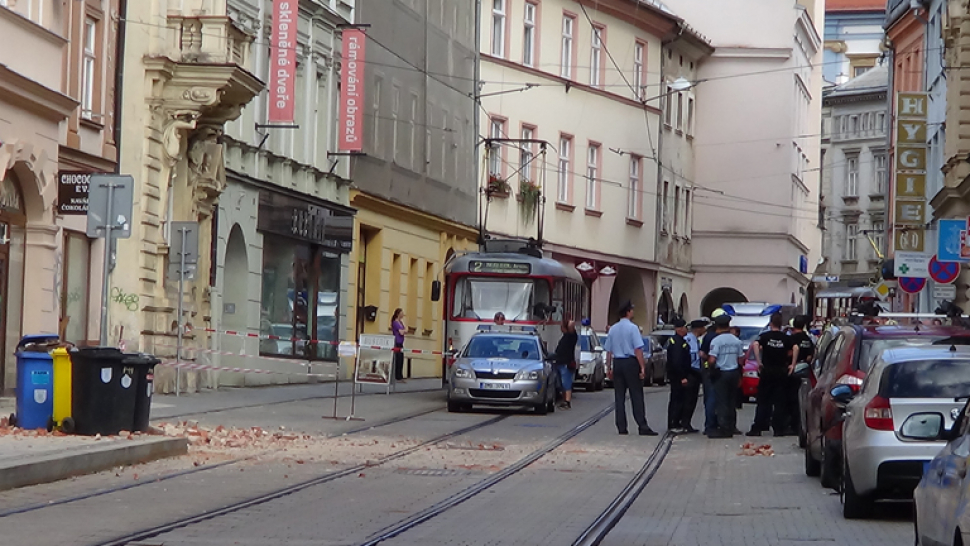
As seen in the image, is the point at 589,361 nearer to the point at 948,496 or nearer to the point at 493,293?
the point at 493,293

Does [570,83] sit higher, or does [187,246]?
[570,83]

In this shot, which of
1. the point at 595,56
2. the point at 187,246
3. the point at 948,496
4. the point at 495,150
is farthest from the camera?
the point at 595,56

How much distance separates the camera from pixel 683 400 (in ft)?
84.8

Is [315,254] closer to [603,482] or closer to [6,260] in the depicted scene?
[6,260]

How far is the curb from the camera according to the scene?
14742 millimetres

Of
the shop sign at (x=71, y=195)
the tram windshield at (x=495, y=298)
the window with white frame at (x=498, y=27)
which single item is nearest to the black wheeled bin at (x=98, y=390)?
the shop sign at (x=71, y=195)

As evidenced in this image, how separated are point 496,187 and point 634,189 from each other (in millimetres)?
11116

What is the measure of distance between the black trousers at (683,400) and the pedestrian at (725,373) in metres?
0.84

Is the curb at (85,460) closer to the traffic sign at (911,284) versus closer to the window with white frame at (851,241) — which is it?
the traffic sign at (911,284)

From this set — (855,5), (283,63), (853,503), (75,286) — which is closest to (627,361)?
(75,286)

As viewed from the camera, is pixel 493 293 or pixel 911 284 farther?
pixel 493 293

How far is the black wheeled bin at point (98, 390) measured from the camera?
18.6m

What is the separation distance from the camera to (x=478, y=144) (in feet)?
181

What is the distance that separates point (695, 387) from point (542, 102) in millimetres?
32431
